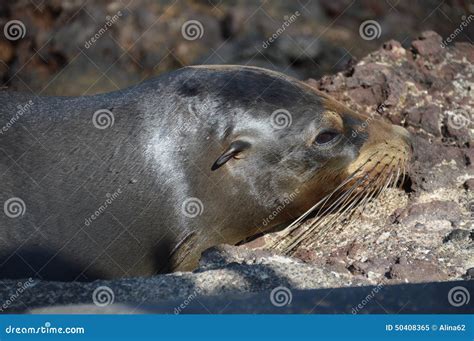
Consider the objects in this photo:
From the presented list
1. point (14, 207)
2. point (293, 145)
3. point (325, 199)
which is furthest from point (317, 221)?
point (14, 207)

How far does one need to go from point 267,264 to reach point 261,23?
11.4 feet

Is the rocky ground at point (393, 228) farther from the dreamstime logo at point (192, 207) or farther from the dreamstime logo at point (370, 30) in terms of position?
the dreamstime logo at point (192, 207)

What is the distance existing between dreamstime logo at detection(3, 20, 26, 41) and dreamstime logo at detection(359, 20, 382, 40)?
10.4 ft

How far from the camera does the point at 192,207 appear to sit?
5887 millimetres

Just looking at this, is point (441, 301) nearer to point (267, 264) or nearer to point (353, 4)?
point (267, 264)

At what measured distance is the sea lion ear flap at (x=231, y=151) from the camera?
5.84 m

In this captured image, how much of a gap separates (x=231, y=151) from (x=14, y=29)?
3.38m

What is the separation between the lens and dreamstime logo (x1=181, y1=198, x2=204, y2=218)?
5.86 metres
